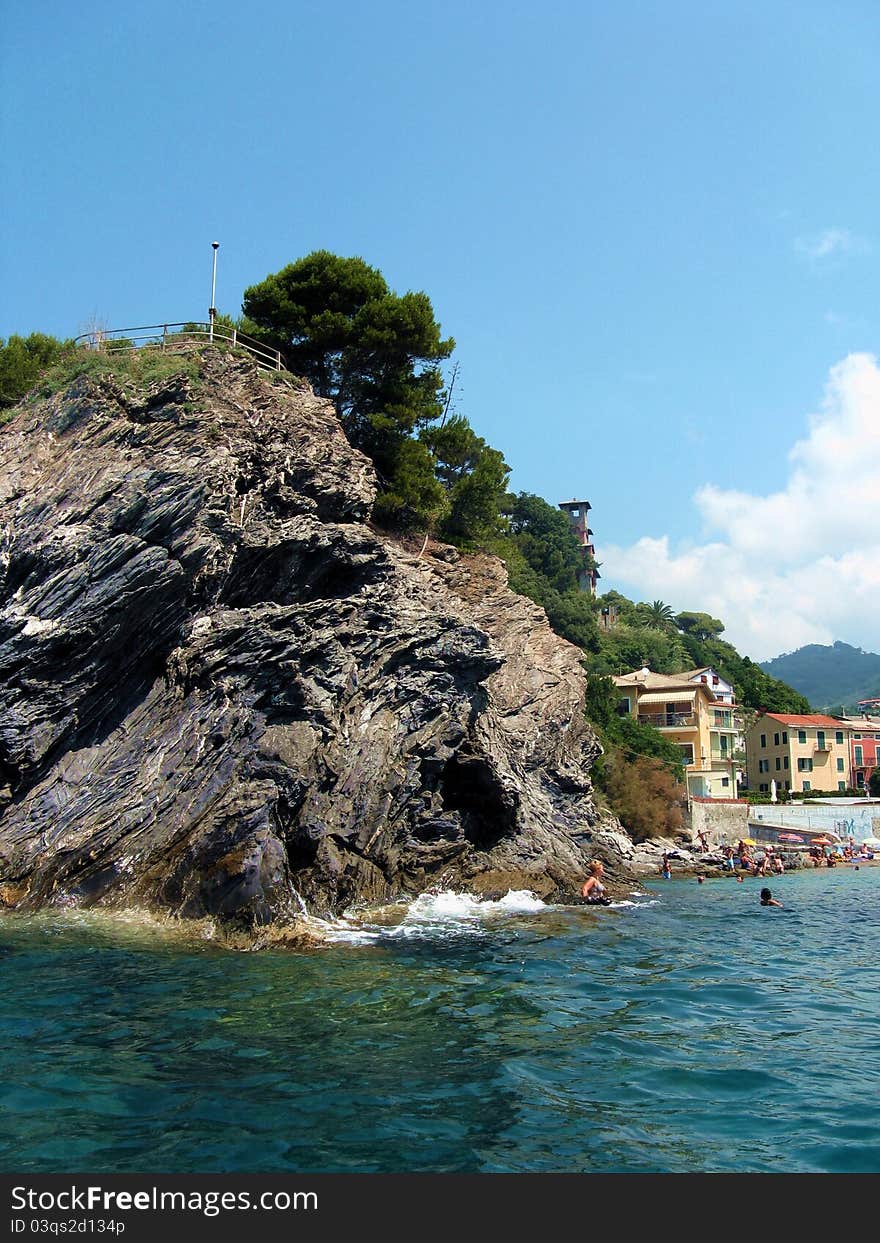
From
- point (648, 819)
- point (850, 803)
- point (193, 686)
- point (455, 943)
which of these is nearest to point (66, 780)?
point (193, 686)

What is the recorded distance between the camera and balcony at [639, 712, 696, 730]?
70.3 metres

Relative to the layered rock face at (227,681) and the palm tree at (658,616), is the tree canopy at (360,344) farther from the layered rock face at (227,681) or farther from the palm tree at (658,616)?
the palm tree at (658,616)

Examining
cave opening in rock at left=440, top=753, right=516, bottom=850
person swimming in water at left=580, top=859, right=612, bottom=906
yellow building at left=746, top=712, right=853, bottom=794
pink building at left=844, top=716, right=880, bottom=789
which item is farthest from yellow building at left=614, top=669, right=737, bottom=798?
person swimming in water at left=580, top=859, right=612, bottom=906

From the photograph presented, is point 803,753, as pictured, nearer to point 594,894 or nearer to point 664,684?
point 664,684

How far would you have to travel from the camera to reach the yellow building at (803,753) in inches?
3071

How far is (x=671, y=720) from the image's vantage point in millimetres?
70938

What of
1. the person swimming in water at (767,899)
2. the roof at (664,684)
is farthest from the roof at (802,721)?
the person swimming in water at (767,899)

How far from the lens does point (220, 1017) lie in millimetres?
11812

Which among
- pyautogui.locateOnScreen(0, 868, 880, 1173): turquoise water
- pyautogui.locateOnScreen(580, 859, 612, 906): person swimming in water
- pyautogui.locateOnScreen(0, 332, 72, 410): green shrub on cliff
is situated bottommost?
pyautogui.locateOnScreen(580, 859, 612, 906): person swimming in water

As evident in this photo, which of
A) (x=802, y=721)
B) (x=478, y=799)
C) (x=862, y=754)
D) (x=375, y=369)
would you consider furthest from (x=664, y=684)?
(x=478, y=799)

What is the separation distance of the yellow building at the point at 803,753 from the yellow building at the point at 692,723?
7.58 metres

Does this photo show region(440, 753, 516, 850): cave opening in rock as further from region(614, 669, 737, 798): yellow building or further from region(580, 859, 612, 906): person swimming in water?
region(614, 669, 737, 798): yellow building

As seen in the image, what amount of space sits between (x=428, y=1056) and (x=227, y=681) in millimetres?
14634

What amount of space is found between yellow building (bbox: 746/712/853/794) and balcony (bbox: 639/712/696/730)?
13228 mm
